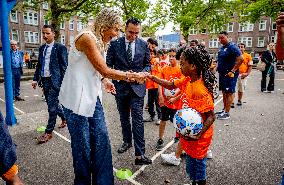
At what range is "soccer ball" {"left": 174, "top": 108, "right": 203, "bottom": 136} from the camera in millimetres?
2502

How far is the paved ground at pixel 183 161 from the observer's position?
11.3ft

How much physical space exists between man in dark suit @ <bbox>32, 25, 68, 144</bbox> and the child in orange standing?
308 cm

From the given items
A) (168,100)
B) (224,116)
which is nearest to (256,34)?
(224,116)

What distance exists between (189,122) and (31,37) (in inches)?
1836

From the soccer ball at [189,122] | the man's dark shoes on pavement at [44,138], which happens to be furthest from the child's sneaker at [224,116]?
the soccer ball at [189,122]

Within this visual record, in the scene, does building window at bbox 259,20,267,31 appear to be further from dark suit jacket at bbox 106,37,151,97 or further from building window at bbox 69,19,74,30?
dark suit jacket at bbox 106,37,151,97

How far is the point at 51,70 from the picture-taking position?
4.99 metres

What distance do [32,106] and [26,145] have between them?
13.0 feet

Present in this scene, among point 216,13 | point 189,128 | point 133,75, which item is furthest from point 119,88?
point 216,13

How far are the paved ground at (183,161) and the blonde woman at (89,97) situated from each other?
722 millimetres

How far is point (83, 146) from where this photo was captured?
268 centimetres

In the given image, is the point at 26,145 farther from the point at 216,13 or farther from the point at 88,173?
the point at 216,13

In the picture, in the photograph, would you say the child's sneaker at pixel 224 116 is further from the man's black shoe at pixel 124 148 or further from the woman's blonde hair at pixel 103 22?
the woman's blonde hair at pixel 103 22

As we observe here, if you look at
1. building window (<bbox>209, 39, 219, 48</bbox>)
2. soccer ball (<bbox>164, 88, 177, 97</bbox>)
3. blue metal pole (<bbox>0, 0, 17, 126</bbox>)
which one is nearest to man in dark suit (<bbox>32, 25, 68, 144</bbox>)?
blue metal pole (<bbox>0, 0, 17, 126</bbox>)
